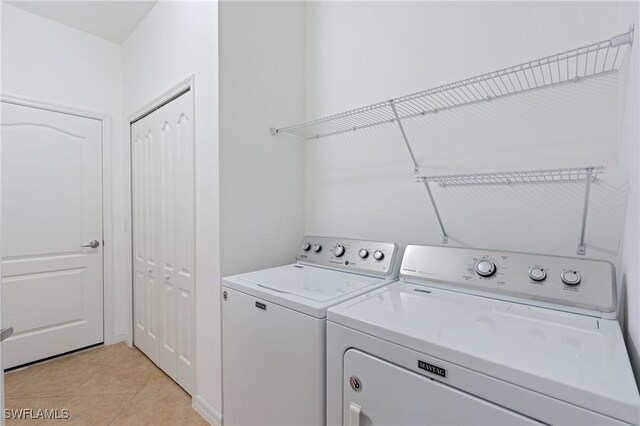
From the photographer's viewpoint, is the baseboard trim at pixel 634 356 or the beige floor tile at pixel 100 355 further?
the beige floor tile at pixel 100 355

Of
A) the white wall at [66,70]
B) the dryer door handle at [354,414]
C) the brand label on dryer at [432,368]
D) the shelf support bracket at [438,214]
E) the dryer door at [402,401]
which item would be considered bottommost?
the dryer door handle at [354,414]

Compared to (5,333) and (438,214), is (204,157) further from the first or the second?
(438,214)

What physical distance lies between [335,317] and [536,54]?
4.55 ft

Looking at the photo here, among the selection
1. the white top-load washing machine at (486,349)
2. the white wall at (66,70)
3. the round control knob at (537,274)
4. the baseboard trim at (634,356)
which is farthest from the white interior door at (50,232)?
the baseboard trim at (634,356)

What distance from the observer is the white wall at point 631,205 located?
809mm

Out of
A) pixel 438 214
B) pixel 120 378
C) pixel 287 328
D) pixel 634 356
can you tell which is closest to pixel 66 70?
pixel 120 378

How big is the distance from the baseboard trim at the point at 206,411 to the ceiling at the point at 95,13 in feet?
9.47

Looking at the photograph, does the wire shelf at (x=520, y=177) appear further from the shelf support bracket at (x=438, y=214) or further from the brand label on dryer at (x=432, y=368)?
the brand label on dryer at (x=432, y=368)

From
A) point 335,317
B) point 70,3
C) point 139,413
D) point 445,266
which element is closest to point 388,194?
point 445,266

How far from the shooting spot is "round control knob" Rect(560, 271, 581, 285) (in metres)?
1.04

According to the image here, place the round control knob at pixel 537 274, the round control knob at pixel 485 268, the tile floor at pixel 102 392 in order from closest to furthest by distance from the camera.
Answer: the round control knob at pixel 537 274 → the round control knob at pixel 485 268 → the tile floor at pixel 102 392

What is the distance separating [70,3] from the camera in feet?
7.79

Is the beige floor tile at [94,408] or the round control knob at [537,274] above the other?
the round control knob at [537,274]

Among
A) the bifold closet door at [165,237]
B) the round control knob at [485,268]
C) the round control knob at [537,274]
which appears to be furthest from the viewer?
the bifold closet door at [165,237]
